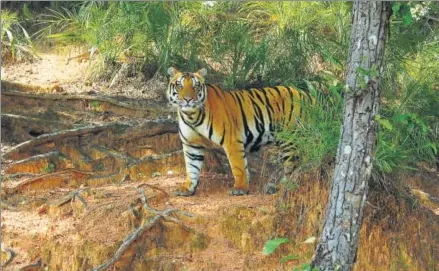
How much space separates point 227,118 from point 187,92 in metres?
0.46

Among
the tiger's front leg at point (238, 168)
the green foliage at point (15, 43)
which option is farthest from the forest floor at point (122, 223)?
the green foliage at point (15, 43)

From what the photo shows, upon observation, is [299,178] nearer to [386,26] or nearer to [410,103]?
[386,26]

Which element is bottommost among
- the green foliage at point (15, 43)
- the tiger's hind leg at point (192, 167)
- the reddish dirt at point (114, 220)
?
the reddish dirt at point (114, 220)

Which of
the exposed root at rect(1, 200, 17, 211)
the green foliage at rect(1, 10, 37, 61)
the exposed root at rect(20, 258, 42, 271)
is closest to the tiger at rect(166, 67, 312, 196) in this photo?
the exposed root at rect(20, 258, 42, 271)

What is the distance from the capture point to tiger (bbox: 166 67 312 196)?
8.40 metres

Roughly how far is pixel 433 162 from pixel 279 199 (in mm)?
3558

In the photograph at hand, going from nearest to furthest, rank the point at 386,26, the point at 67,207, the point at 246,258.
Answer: the point at 386,26 → the point at 246,258 → the point at 67,207

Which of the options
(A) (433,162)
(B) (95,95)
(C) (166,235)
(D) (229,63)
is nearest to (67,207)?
(C) (166,235)

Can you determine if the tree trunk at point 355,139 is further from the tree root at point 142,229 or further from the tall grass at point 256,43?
the tall grass at point 256,43

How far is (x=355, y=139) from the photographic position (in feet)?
22.1

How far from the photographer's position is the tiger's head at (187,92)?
328 inches

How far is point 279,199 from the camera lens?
8070 millimetres

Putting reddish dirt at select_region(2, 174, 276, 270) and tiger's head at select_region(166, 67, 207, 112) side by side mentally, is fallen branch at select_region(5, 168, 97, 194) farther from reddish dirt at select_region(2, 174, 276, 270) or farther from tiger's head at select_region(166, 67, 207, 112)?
tiger's head at select_region(166, 67, 207, 112)

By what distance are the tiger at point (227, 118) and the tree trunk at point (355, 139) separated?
1680 millimetres
